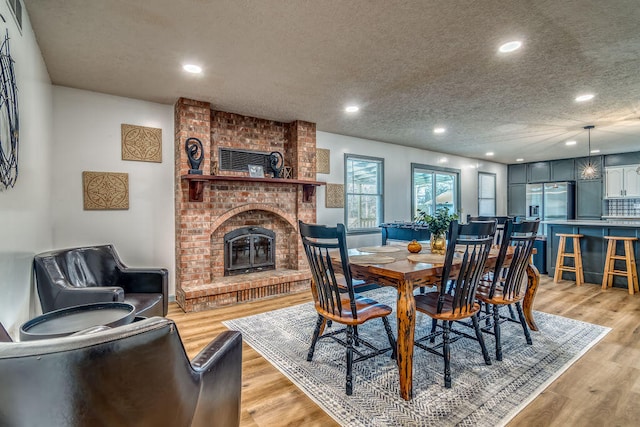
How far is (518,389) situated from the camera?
6.75 ft

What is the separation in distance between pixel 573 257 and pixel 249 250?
5085 mm

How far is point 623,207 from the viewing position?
7.43 m

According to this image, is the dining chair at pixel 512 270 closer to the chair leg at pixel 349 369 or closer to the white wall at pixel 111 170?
the chair leg at pixel 349 369

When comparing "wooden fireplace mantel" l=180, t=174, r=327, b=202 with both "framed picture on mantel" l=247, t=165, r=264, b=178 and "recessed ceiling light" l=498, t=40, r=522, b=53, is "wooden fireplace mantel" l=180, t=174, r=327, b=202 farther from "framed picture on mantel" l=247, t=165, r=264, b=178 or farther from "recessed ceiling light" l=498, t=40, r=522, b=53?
"recessed ceiling light" l=498, t=40, r=522, b=53

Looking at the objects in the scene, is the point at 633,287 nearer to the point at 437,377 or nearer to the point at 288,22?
the point at 437,377

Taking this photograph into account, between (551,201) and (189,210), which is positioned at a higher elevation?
(551,201)

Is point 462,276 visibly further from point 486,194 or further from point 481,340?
point 486,194

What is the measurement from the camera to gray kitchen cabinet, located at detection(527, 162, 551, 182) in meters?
8.38

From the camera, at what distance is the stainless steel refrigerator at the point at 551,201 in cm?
796

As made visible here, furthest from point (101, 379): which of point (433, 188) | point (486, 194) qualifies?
point (486, 194)

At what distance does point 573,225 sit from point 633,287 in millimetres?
1109

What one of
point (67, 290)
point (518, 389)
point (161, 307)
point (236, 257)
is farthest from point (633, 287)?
point (67, 290)

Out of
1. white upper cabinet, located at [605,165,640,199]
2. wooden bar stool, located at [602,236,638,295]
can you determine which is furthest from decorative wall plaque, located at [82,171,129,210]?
white upper cabinet, located at [605,165,640,199]

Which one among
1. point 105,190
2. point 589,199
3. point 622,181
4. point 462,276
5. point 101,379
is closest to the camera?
point 101,379
